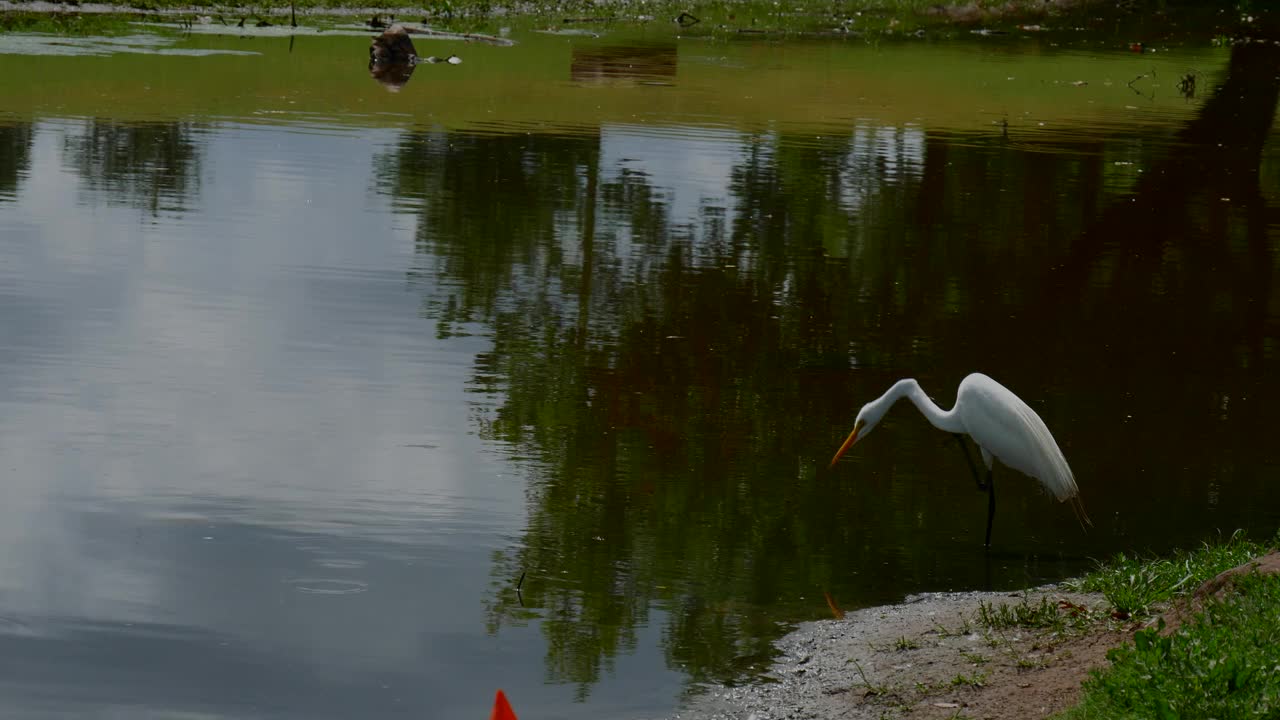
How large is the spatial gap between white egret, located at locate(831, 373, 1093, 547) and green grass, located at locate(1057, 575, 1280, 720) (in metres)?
2.42

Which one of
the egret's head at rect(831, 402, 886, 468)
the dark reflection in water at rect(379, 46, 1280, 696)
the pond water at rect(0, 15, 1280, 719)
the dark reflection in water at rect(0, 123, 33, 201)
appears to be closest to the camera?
the pond water at rect(0, 15, 1280, 719)

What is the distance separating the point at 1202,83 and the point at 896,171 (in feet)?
49.9

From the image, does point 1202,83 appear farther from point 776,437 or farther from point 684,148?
point 776,437

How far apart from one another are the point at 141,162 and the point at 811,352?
10.4 m

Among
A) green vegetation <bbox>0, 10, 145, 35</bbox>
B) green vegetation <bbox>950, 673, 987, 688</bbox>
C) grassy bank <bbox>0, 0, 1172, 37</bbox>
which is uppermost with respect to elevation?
grassy bank <bbox>0, 0, 1172, 37</bbox>

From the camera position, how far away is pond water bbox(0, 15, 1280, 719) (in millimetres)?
7156

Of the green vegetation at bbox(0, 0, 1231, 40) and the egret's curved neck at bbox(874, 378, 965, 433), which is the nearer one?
the egret's curved neck at bbox(874, 378, 965, 433)

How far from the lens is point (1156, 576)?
282 inches

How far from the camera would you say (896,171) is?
69.3 feet

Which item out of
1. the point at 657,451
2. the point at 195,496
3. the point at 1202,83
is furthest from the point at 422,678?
the point at 1202,83

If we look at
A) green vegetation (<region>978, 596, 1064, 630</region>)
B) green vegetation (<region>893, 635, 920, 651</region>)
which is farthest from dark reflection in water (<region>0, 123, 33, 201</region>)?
green vegetation (<region>978, 596, 1064, 630</region>)

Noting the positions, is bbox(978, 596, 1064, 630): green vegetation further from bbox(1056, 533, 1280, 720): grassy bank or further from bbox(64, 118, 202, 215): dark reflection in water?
bbox(64, 118, 202, 215): dark reflection in water

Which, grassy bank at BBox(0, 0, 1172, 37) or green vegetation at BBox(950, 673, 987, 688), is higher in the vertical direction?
grassy bank at BBox(0, 0, 1172, 37)

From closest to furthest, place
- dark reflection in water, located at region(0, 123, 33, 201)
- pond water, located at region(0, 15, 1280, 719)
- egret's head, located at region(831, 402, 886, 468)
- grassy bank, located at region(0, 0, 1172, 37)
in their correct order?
pond water, located at region(0, 15, 1280, 719) → egret's head, located at region(831, 402, 886, 468) → dark reflection in water, located at region(0, 123, 33, 201) → grassy bank, located at region(0, 0, 1172, 37)
